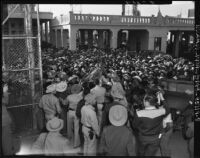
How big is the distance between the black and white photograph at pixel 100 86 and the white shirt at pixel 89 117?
18mm

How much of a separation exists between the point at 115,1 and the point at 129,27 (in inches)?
151

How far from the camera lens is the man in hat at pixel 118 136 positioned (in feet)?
12.2

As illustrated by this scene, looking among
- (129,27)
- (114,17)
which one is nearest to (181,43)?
(129,27)

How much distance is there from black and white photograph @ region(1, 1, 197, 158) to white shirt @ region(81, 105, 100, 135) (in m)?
0.02

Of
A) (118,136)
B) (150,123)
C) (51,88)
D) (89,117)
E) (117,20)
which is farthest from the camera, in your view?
(117,20)

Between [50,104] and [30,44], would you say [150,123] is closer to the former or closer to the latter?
[50,104]

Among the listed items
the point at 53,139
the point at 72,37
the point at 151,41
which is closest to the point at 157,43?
the point at 151,41

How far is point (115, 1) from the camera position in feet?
13.9

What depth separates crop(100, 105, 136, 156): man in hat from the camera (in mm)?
3717

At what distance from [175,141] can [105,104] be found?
189cm

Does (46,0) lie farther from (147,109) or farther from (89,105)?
(147,109)

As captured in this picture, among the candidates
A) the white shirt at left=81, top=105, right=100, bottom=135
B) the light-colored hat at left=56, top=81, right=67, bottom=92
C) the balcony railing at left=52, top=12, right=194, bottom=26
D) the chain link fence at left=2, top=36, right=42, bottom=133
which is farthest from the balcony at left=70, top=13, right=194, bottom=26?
the white shirt at left=81, top=105, right=100, bottom=135

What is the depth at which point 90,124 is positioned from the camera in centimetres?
451

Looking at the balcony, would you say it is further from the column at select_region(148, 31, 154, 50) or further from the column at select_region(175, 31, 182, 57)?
the column at select_region(175, 31, 182, 57)
